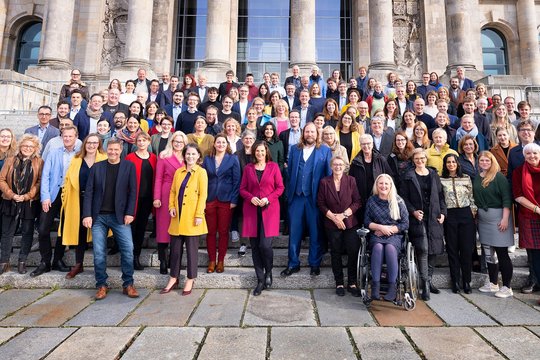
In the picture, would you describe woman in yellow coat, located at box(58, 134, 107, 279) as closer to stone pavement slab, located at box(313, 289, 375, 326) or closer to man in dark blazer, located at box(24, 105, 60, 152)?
man in dark blazer, located at box(24, 105, 60, 152)

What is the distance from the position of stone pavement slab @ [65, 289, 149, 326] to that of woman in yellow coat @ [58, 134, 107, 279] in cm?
99

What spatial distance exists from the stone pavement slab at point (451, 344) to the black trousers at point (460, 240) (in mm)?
1344

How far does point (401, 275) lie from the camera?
4.46 metres

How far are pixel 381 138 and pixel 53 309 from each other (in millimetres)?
5537

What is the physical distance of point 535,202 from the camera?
15.3 ft

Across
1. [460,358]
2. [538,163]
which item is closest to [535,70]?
[538,163]

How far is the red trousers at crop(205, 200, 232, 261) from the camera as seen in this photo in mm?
5336

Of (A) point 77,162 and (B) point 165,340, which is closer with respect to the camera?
(B) point 165,340

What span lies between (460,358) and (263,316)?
2.03m

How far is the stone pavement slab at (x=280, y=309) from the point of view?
3.95 meters

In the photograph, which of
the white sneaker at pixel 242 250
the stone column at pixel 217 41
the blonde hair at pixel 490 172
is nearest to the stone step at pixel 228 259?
the white sneaker at pixel 242 250

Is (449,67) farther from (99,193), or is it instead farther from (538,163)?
(99,193)

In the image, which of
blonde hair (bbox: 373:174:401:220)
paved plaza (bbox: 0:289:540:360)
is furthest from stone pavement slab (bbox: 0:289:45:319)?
blonde hair (bbox: 373:174:401:220)

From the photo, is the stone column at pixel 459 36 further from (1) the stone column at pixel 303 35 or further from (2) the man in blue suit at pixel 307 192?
(2) the man in blue suit at pixel 307 192
